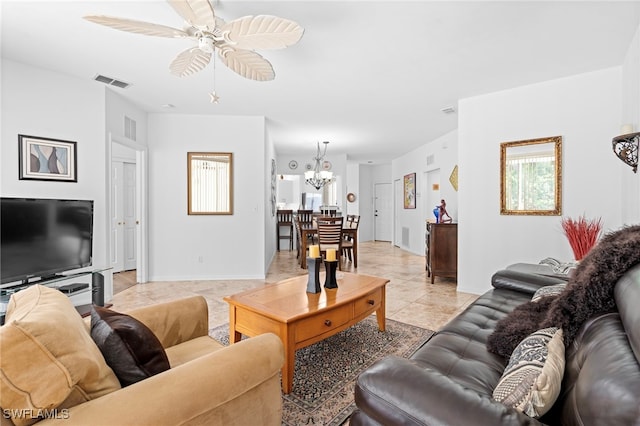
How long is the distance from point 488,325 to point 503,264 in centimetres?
245

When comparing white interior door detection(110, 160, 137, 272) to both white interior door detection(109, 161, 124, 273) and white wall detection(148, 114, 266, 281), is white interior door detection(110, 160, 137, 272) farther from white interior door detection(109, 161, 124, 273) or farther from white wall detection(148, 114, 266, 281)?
white wall detection(148, 114, 266, 281)

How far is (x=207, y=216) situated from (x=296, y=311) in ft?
11.1

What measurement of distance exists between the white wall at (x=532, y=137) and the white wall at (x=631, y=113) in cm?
15

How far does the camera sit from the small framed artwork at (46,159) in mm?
3084

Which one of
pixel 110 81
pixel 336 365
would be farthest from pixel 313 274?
pixel 110 81

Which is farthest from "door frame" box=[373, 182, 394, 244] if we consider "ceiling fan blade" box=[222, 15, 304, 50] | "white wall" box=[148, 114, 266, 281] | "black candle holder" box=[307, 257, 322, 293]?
"ceiling fan blade" box=[222, 15, 304, 50]

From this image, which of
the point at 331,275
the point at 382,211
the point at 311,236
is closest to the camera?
the point at 331,275

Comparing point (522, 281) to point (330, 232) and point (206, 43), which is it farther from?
point (330, 232)

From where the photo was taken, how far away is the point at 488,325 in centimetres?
180

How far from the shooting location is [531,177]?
12.0 feet

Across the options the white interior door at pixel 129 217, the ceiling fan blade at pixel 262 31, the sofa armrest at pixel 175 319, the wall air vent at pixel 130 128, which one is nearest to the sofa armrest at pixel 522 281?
the sofa armrest at pixel 175 319

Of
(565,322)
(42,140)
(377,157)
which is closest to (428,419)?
(565,322)

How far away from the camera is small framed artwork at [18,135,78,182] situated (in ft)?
10.1

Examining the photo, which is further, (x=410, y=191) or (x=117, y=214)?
(x=410, y=191)
